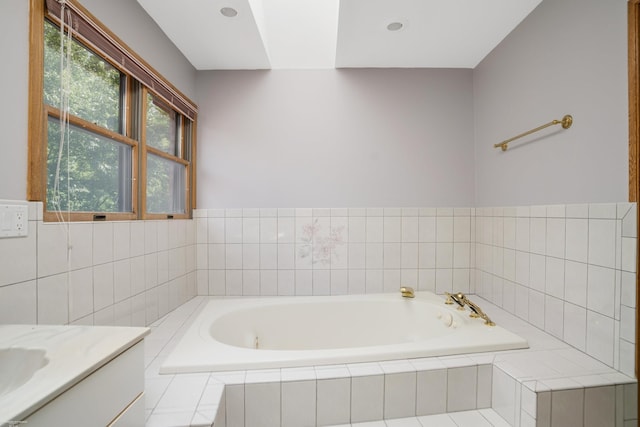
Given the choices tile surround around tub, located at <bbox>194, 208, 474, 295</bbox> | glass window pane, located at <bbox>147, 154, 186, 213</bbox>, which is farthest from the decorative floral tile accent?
glass window pane, located at <bbox>147, 154, 186, 213</bbox>

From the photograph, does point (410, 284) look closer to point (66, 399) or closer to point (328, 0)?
point (66, 399)

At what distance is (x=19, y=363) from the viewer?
690mm

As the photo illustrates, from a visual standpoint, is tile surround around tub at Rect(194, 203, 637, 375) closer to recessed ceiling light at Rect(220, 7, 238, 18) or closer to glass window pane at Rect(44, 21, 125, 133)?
glass window pane at Rect(44, 21, 125, 133)

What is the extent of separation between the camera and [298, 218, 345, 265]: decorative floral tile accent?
2.27m

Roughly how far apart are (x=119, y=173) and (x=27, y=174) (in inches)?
22.1

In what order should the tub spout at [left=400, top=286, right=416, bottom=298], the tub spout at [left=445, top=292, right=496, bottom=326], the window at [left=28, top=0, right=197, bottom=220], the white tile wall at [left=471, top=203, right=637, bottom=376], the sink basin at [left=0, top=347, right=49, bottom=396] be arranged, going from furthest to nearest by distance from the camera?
the tub spout at [left=400, top=286, right=416, bottom=298], the tub spout at [left=445, top=292, right=496, bottom=326], the white tile wall at [left=471, top=203, right=637, bottom=376], the window at [left=28, top=0, right=197, bottom=220], the sink basin at [left=0, top=347, right=49, bottom=396]

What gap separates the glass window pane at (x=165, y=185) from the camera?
1.81 meters

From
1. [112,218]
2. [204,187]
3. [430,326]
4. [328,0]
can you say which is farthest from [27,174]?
[430,326]

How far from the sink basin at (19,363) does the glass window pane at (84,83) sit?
963mm

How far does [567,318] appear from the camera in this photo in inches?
57.1

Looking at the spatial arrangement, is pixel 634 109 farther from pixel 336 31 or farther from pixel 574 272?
Answer: pixel 336 31

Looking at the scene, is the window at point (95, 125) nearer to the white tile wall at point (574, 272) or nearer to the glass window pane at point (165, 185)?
the glass window pane at point (165, 185)

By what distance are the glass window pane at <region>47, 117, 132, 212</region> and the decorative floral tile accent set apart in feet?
4.08

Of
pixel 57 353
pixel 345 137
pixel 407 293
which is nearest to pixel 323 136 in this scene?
pixel 345 137
